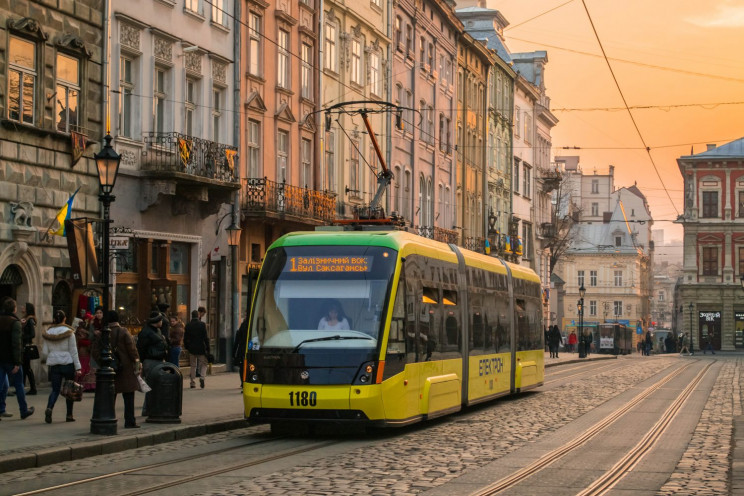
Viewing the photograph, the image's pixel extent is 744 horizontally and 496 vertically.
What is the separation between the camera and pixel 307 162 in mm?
40125

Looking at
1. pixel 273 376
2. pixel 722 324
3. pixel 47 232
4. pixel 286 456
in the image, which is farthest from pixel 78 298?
pixel 722 324

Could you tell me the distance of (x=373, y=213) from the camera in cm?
2906

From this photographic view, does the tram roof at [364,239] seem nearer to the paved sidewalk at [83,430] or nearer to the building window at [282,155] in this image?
the paved sidewalk at [83,430]

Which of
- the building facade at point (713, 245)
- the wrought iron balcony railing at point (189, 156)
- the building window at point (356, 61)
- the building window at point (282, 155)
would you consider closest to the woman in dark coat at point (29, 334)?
the wrought iron balcony railing at point (189, 156)

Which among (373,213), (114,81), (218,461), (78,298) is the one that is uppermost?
(114,81)

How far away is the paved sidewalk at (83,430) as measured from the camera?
47.2 feet

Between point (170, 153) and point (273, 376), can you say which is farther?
point (170, 153)

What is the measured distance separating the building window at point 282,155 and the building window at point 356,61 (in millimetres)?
6964

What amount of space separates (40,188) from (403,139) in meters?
27.1

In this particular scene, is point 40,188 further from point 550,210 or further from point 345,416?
point 550,210

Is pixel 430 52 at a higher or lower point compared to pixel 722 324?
higher

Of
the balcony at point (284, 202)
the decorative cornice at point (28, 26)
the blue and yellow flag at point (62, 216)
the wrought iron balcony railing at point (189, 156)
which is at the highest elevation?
the decorative cornice at point (28, 26)

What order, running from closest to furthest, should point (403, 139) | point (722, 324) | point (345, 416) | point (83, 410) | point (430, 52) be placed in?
point (345, 416) → point (83, 410) → point (403, 139) → point (430, 52) → point (722, 324)

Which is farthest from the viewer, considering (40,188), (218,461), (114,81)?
(114,81)
